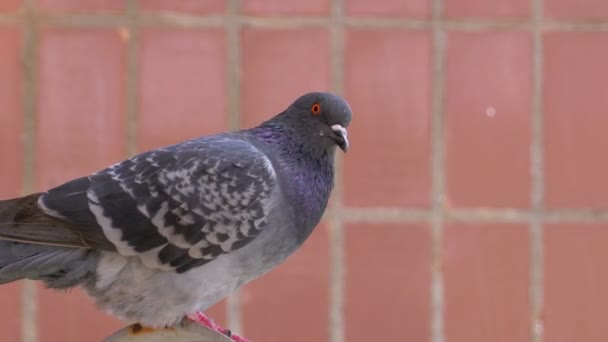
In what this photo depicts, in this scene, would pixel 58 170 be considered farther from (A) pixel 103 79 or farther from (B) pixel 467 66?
(B) pixel 467 66

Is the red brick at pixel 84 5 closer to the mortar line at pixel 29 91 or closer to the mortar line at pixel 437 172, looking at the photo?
the mortar line at pixel 29 91

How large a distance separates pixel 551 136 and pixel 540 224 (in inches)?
9.4

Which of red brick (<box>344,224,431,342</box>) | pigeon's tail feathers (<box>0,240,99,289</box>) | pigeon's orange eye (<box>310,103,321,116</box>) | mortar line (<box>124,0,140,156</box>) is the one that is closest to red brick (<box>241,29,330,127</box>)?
mortar line (<box>124,0,140,156</box>)

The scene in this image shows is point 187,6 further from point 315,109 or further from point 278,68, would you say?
point 315,109

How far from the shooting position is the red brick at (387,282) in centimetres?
294

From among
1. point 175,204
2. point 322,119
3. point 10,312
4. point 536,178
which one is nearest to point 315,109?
point 322,119

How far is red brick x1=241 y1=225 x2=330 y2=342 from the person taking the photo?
115 inches

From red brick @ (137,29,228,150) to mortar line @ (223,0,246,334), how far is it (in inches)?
0.6

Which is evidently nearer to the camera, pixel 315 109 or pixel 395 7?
pixel 315 109

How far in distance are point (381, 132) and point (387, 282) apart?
404mm

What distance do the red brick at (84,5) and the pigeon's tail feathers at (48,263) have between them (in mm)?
994

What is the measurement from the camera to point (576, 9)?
117 inches

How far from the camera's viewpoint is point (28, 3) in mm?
2902

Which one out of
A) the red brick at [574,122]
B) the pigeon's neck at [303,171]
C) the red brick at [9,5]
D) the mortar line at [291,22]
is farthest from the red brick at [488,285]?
the red brick at [9,5]
